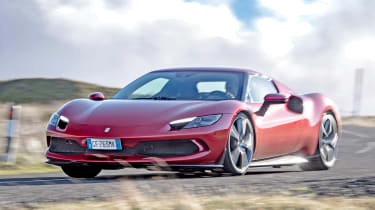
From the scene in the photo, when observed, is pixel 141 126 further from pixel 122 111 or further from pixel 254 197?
pixel 254 197

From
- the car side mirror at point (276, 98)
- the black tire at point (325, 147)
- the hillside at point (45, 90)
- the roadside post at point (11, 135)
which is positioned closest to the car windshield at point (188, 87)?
the car side mirror at point (276, 98)

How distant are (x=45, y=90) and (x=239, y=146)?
57027mm

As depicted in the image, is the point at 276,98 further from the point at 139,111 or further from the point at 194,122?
the point at 139,111

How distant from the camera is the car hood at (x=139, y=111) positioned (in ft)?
20.4

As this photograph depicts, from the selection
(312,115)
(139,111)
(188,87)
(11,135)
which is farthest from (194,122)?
(11,135)

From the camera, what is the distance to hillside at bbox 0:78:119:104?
188 feet

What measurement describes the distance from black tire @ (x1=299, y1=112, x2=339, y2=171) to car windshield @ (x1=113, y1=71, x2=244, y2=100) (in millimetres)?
1658

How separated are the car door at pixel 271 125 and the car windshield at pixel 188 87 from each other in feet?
0.75

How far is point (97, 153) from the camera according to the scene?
20.1 feet

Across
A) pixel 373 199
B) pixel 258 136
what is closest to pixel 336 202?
pixel 373 199

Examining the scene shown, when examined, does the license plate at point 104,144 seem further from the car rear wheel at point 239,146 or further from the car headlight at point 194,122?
the car rear wheel at point 239,146

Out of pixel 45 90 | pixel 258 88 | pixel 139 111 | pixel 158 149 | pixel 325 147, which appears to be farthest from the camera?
pixel 45 90

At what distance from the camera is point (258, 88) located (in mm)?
7672

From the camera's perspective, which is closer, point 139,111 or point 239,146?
point 139,111
